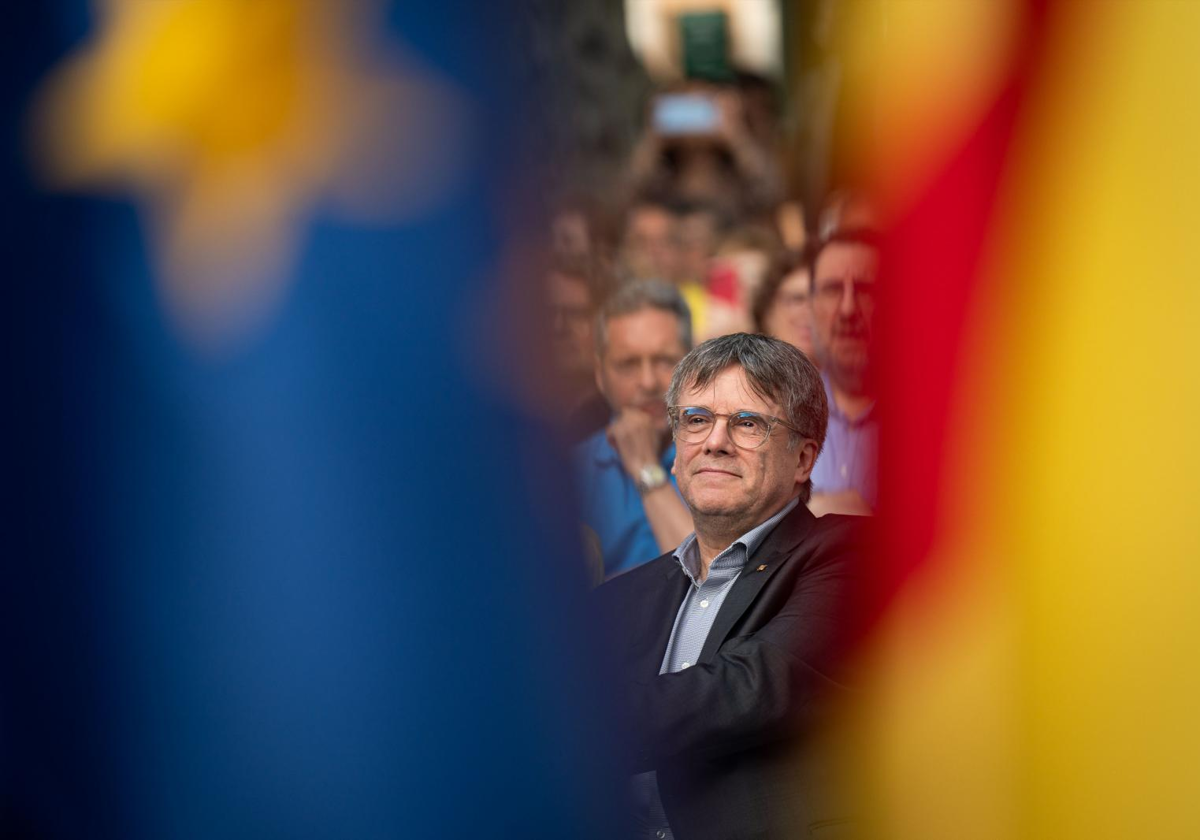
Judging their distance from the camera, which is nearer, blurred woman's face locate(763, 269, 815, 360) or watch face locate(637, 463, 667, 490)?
Answer: watch face locate(637, 463, 667, 490)

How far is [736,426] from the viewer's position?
1846 mm

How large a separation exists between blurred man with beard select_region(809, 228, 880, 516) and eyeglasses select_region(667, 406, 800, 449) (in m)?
0.10

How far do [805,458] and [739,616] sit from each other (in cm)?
24

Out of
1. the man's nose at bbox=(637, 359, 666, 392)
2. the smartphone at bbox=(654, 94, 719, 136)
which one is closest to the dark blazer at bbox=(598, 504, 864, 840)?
the man's nose at bbox=(637, 359, 666, 392)

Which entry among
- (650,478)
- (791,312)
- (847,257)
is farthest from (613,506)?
(791,312)

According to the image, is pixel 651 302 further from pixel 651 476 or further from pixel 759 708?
pixel 759 708

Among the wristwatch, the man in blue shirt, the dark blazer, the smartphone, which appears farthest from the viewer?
the smartphone

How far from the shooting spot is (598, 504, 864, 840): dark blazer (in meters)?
1.62

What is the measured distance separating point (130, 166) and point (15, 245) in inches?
6.2

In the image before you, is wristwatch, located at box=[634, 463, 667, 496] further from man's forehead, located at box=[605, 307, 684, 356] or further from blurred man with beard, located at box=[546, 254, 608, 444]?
man's forehead, located at box=[605, 307, 684, 356]

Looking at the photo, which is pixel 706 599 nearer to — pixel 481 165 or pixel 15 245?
pixel 481 165

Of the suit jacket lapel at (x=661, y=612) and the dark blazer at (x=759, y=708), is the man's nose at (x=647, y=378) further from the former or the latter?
the dark blazer at (x=759, y=708)

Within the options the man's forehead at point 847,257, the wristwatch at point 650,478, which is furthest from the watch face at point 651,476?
the man's forehead at point 847,257

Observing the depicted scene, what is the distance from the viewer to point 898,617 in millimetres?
1510
